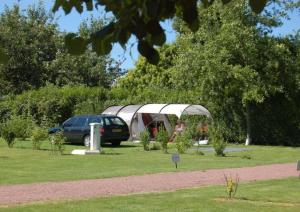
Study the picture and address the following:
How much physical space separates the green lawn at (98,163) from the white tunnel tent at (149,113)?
668 cm

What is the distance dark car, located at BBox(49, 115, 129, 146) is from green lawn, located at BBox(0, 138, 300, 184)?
187 inches

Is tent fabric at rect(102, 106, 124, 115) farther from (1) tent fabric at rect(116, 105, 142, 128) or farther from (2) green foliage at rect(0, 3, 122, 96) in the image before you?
(2) green foliage at rect(0, 3, 122, 96)

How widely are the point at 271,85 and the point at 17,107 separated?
58.7 ft

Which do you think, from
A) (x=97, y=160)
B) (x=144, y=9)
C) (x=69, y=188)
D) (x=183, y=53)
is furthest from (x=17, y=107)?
(x=144, y=9)

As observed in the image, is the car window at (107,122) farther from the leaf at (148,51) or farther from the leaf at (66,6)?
the leaf at (148,51)

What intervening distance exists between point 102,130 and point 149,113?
6.19 metres

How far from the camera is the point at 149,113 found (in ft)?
111

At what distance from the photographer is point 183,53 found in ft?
102

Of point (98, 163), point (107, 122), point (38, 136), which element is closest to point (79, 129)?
point (107, 122)

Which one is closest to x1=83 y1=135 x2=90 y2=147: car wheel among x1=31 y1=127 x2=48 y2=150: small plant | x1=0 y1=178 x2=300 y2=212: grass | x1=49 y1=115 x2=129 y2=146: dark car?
x1=49 y1=115 x2=129 y2=146: dark car

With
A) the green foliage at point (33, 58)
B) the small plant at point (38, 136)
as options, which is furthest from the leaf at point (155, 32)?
the green foliage at point (33, 58)

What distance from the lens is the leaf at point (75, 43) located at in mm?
3031

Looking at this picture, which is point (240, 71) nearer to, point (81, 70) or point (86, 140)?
point (86, 140)

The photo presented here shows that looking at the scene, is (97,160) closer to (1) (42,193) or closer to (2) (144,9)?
(1) (42,193)
